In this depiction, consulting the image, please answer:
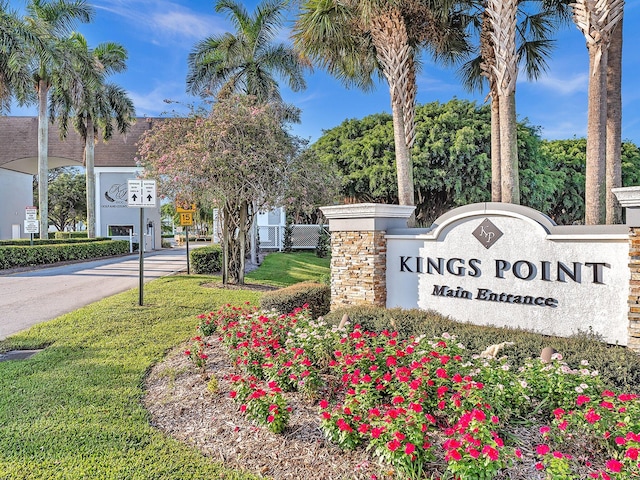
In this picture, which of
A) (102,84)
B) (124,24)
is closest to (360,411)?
(124,24)

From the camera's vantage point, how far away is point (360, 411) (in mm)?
3162

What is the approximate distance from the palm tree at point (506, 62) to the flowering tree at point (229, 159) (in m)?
4.94

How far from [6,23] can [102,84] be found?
656 cm

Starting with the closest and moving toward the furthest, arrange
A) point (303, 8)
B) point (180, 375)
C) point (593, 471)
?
point (593, 471) < point (180, 375) < point (303, 8)

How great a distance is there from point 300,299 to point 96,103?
22471 millimetres

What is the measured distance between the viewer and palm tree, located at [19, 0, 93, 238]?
18031mm

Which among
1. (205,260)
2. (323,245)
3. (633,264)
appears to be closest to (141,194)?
(205,260)

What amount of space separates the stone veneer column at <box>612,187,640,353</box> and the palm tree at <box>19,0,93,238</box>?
68.0 ft

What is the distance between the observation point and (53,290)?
1163 centimetres

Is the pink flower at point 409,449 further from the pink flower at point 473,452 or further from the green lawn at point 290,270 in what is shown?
the green lawn at point 290,270

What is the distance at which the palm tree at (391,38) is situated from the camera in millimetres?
10406

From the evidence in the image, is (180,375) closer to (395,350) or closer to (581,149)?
(395,350)

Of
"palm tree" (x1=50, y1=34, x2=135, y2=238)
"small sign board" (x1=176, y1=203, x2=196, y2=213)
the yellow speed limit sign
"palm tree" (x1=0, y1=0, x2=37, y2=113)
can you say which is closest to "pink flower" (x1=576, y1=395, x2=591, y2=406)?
"small sign board" (x1=176, y1=203, x2=196, y2=213)

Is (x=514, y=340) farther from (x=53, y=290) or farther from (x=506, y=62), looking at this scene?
(x=53, y=290)
